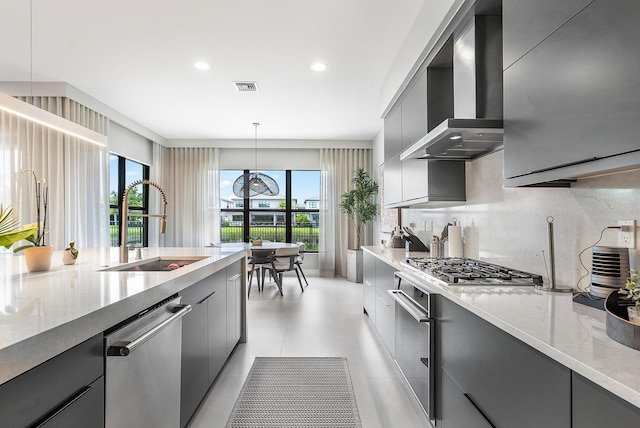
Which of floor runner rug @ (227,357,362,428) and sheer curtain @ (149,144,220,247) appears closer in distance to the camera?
floor runner rug @ (227,357,362,428)

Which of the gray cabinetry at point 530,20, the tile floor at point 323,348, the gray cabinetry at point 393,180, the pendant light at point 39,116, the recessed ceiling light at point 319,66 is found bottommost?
the tile floor at point 323,348

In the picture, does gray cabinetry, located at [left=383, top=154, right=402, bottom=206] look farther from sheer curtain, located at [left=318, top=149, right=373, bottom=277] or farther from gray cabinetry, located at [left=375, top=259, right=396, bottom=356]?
sheer curtain, located at [left=318, top=149, right=373, bottom=277]

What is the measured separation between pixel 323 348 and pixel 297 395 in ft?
2.69

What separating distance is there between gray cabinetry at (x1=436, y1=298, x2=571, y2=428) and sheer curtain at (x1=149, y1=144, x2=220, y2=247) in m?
5.92

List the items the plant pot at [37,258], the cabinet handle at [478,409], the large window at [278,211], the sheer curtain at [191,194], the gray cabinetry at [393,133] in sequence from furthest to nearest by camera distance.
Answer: the large window at [278,211] → the sheer curtain at [191,194] → the gray cabinetry at [393,133] → the plant pot at [37,258] → the cabinet handle at [478,409]

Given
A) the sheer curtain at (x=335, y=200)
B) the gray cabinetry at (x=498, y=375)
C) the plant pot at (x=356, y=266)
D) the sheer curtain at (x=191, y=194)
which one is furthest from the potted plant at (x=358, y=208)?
the gray cabinetry at (x=498, y=375)

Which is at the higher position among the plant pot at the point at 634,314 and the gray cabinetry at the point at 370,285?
the plant pot at the point at 634,314

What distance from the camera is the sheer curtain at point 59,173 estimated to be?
144 inches

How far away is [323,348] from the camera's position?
3006 mm

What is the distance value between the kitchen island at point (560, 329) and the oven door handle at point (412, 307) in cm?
16

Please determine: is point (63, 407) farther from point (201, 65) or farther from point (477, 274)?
point (201, 65)

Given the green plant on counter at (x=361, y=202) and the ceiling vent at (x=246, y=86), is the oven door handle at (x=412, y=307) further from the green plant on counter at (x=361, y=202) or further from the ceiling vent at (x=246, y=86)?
the green plant on counter at (x=361, y=202)

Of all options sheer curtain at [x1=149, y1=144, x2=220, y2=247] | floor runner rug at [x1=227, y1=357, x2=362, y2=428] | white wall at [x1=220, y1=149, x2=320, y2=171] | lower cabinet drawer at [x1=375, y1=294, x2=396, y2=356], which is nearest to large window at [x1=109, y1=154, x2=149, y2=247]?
sheer curtain at [x1=149, y1=144, x2=220, y2=247]

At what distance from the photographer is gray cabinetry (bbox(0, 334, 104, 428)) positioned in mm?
698
